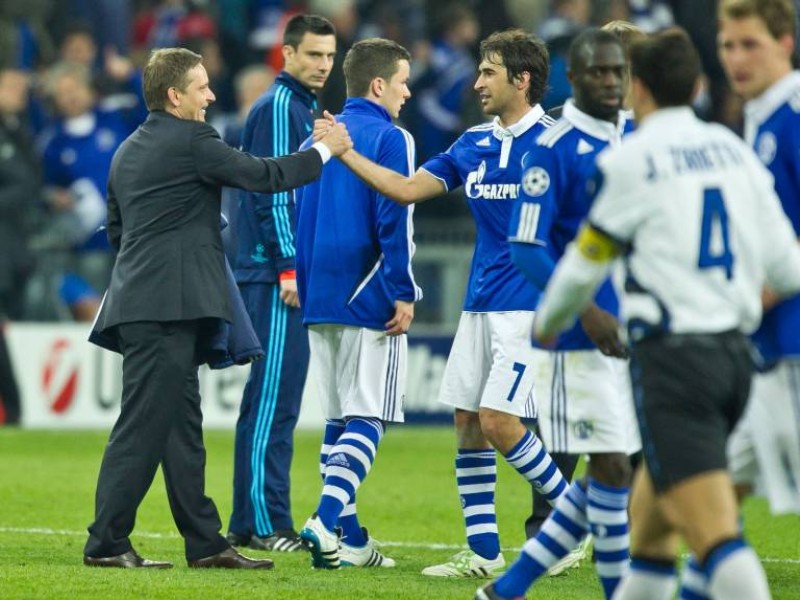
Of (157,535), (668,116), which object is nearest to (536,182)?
(668,116)

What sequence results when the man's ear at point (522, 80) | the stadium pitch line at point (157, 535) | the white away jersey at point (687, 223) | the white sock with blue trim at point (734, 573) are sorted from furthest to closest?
the stadium pitch line at point (157, 535), the man's ear at point (522, 80), the white away jersey at point (687, 223), the white sock with blue trim at point (734, 573)

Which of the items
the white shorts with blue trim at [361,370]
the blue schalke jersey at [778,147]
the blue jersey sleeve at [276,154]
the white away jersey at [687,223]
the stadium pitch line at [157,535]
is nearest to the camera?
the white away jersey at [687,223]

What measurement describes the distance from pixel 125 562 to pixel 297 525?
7.19 ft

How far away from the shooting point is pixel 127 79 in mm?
18062

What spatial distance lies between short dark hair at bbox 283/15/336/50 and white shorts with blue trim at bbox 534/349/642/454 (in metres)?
3.32

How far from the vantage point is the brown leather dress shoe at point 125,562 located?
294 inches

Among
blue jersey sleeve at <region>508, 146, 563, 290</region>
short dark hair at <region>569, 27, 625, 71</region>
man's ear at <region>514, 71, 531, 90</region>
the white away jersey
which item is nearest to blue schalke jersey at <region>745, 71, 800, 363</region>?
the white away jersey

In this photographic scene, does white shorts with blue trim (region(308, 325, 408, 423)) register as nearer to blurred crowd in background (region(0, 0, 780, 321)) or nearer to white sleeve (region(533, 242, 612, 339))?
white sleeve (region(533, 242, 612, 339))

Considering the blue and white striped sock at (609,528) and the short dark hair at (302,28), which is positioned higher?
the short dark hair at (302,28)

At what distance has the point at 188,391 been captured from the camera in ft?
24.9

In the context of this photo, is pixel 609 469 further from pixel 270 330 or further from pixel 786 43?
pixel 270 330

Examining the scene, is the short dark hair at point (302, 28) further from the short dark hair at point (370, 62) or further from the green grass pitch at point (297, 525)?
the green grass pitch at point (297, 525)

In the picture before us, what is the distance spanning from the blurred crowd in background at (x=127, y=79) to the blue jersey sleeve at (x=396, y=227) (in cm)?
559

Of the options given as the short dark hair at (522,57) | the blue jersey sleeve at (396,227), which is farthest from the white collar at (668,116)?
the blue jersey sleeve at (396,227)
